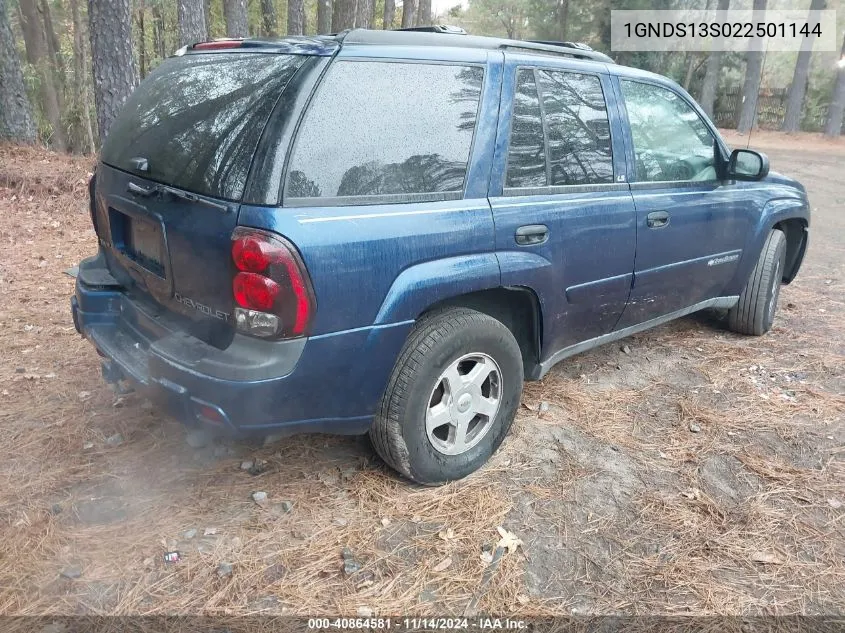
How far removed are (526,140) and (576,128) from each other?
0.42 meters

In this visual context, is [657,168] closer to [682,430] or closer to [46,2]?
[682,430]

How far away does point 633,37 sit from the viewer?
2559 centimetres

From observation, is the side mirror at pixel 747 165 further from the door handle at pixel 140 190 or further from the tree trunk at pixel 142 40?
the tree trunk at pixel 142 40

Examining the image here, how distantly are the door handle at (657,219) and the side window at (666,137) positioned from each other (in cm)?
21

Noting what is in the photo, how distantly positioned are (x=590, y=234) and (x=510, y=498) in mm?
1382

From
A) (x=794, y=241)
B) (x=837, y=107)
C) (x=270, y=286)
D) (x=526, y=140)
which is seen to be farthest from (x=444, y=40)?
(x=837, y=107)

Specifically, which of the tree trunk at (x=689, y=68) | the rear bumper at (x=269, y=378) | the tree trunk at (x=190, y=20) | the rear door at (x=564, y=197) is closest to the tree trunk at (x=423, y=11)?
the tree trunk at (x=689, y=68)

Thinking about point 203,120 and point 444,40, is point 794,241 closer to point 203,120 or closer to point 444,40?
point 444,40

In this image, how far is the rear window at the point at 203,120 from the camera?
236 centimetres

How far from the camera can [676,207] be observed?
3744 mm

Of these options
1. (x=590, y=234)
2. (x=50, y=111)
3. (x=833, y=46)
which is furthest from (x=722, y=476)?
(x=833, y=46)

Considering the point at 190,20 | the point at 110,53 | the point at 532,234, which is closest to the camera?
the point at 532,234

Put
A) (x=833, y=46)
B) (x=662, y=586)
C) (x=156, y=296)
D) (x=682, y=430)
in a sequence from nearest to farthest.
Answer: (x=662, y=586) < (x=156, y=296) < (x=682, y=430) < (x=833, y=46)

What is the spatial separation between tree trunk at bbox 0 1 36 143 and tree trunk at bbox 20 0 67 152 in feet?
25.8
